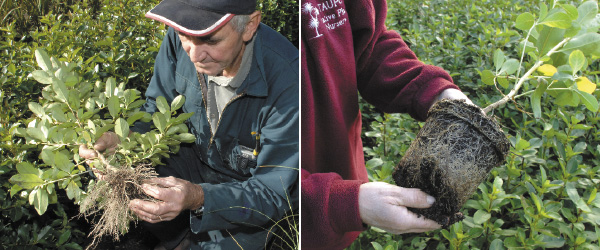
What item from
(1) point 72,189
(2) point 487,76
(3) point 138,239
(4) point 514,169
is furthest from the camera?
(3) point 138,239

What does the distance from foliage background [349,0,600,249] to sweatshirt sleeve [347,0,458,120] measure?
9.1 inches

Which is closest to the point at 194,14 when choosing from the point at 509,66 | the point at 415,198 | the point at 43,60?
the point at 43,60

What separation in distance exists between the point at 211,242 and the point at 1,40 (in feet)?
3.92

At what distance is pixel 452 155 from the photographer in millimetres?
1272

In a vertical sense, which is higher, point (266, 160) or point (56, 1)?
point (56, 1)

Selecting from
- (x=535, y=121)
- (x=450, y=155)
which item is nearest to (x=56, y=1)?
(x=450, y=155)

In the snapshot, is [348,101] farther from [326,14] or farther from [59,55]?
[59,55]

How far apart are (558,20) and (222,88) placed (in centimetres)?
103

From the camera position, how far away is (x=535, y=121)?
201 cm

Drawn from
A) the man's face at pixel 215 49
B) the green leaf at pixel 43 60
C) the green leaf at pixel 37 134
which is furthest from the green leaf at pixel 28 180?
the man's face at pixel 215 49

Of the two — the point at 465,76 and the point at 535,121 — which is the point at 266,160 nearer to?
the point at 535,121

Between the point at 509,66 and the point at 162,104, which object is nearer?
the point at 509,66

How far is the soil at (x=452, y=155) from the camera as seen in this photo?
1266 millimetres

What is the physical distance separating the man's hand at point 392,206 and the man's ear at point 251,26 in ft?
2.07
